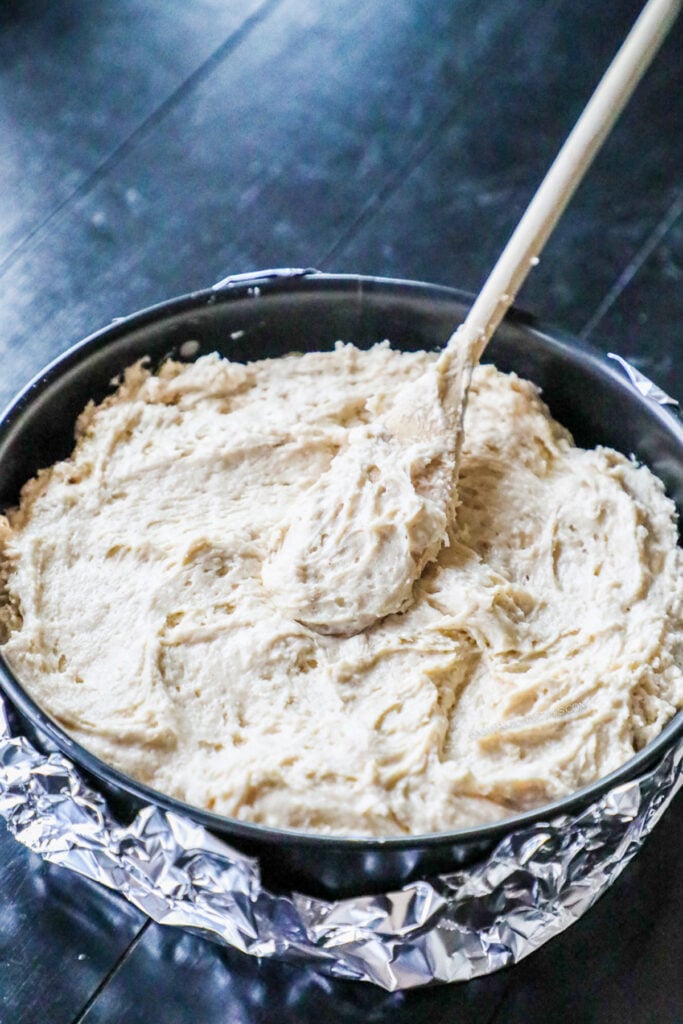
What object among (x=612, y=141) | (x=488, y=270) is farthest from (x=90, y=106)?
(x=612, y=141)

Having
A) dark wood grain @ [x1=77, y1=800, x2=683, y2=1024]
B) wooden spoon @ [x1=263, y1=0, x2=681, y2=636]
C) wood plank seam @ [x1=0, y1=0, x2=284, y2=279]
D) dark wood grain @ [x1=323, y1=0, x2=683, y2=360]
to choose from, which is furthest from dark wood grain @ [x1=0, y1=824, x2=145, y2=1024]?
dark wood grain @ [x1=323, y1=0, x2=683, y2=360]

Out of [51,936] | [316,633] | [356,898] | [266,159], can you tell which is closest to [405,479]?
[316,633]

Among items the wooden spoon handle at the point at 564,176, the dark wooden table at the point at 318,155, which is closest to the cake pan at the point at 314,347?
the wooden spoon handle at the point at 564,176

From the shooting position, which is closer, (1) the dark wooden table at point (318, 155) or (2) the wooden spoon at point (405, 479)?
(2) the wooden spoon at point (405, 479)

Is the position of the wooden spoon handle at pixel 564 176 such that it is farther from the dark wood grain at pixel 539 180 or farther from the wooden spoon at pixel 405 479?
the dark wood grain at pixel 539 180

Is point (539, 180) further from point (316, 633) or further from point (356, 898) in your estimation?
point (356, 898)
